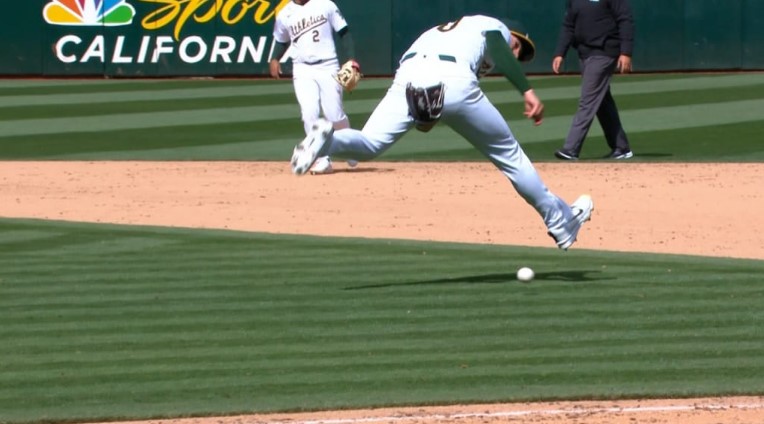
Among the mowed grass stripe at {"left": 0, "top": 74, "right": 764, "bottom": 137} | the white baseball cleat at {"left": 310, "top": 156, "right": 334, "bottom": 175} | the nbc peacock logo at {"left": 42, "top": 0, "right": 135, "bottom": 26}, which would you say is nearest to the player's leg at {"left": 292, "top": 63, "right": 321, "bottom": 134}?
the white baseball cleat at {"left": 310, "top": 156, "right": 334, "bottom": 175}

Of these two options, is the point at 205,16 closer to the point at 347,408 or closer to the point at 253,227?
the point at 253,227

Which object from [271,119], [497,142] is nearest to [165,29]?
[271,119]

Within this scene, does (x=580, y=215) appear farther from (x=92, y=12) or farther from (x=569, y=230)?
(x=92, y=12)

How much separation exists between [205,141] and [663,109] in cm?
623

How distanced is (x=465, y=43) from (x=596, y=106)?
22.9ft

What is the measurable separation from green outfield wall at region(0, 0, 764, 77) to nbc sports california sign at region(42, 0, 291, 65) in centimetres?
2

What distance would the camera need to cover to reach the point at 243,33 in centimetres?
2850

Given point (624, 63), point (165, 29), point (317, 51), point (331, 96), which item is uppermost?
point (317, 51)

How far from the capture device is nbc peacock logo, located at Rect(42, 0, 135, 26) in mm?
28531

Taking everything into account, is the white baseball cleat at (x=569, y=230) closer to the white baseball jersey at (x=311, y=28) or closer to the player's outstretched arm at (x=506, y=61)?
the player's outstretched arm at (x=506, y=61)

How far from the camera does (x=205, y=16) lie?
28.5 metres

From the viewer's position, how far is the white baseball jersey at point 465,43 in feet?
27.3

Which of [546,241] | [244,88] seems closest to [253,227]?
[546,241]

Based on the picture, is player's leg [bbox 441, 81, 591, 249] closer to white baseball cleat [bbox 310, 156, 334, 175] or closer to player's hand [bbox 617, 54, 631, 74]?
white baseball cleat [bbox 310, 156, 334, 175]
